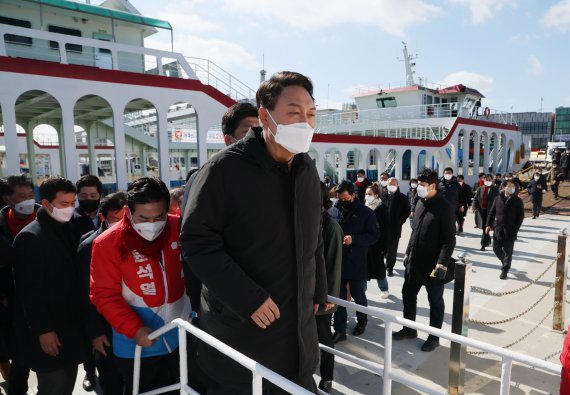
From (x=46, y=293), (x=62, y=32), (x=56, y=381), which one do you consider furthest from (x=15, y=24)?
(x=56, y=381)

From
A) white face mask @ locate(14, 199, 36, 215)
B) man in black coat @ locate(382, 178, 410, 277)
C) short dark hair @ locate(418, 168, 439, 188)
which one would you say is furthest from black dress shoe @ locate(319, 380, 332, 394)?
man in black coat @ locate(382, 178, 410, 277)

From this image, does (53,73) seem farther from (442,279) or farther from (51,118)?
(442,279)

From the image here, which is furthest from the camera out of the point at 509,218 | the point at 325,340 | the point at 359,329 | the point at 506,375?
the point at 509,218

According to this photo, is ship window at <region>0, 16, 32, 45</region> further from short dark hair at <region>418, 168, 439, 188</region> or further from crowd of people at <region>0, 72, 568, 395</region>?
short dark hair at <region>418, 168, 439, 188</region>

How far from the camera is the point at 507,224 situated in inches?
260

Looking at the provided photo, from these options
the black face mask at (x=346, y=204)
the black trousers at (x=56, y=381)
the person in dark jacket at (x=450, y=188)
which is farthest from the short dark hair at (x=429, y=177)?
the person in dark jacket at (x=450, y=188)

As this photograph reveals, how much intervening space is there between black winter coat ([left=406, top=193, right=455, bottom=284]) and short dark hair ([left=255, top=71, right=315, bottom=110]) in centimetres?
298

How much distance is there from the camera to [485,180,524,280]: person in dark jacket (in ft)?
21.6

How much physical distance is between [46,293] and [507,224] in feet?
22.4

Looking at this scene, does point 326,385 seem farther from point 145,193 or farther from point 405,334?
point 145,193

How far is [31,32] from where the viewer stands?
27.4ft

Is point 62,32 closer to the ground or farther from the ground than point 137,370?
farther from the ground

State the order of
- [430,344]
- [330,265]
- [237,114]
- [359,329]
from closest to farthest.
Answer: [237,114], [330,265], [430,344], [359,329]

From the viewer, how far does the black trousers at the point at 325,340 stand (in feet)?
10.0
